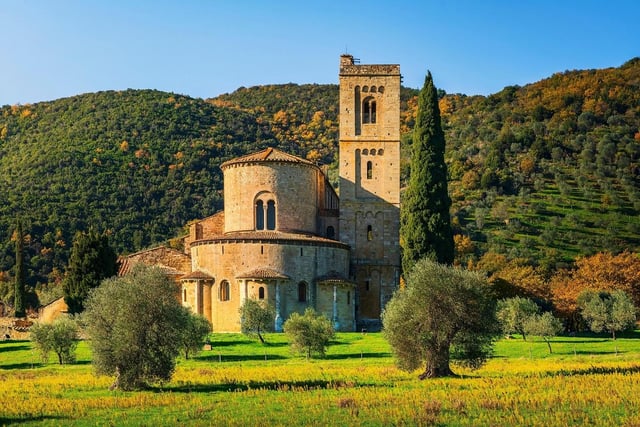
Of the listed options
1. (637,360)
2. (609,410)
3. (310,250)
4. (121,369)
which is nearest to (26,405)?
(121,369)

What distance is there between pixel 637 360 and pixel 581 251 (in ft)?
147

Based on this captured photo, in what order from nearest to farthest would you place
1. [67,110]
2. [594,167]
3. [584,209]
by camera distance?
[584,209], [594,167], [67,110]

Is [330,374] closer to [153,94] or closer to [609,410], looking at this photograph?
[609,410]

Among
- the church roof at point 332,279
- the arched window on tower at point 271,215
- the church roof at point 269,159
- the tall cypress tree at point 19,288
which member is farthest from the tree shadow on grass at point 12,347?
the church roof at point 269,159

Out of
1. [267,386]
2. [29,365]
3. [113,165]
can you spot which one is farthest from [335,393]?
[113,165]

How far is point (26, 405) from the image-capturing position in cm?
2709

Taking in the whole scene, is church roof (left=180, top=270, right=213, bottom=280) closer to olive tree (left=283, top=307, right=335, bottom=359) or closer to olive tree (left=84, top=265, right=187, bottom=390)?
olive tree (left=283, top=307, right=335, bottom=359)

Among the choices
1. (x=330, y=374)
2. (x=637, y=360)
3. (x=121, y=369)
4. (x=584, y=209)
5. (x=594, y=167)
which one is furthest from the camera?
(x=594, y=167)

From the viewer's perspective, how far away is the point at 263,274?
54906 mm

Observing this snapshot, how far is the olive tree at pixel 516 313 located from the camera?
2084 inches

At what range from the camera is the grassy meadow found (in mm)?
24078

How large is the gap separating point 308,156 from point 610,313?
67.0 meters

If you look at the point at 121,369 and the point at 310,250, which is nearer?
the point at 121,369

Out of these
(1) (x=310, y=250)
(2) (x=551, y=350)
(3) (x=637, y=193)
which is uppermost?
(3) (x=637, y=193)
